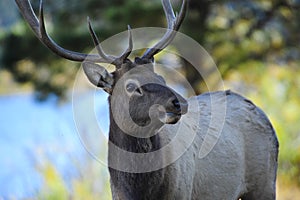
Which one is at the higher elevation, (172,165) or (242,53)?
(242,53)

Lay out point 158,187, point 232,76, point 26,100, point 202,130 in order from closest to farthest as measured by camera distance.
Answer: point 158,187 → point 202,130 → point 232,76 → point 26,100

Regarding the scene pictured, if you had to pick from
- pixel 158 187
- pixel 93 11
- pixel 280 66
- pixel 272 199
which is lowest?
pixel 158 187

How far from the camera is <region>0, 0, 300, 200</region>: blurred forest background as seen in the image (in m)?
9.84

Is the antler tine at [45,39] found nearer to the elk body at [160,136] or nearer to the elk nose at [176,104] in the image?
the elk body at [160,136]

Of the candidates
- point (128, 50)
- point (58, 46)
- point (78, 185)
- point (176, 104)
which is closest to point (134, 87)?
point (128, 50)

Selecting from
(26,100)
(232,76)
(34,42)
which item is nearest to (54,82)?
(34,42)

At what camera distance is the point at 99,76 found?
13.8 feet

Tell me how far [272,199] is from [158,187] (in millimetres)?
1410

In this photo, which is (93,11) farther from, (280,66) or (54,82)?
(280,66)

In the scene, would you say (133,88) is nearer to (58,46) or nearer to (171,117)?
(171,117)

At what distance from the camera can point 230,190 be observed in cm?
471

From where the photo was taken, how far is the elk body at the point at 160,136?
398 centimetres

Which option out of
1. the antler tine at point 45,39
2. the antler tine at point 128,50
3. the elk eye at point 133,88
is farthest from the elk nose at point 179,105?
the antler tine at point 45,39

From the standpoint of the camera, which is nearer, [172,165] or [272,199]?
[172,165]
